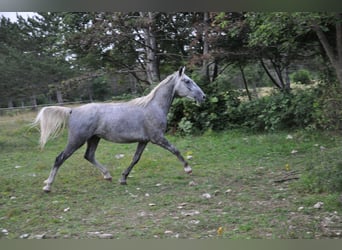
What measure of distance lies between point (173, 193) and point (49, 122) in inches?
51.3

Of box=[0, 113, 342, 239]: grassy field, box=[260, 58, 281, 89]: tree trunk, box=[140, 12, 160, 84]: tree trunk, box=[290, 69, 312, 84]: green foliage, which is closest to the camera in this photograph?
box=[0, 113, 342, 239]: grassy field

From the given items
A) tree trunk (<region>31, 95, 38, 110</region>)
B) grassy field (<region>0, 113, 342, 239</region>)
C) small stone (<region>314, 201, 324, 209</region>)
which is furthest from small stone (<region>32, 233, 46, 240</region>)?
small stone (<region>314, 201, 324, 209</region>)

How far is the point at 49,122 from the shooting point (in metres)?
3.35

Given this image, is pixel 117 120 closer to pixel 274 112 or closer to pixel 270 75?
pixel 274 112

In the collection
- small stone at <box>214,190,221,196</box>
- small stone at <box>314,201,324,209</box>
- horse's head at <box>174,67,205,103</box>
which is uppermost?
horse's head at <box>174,67,205,103</box>

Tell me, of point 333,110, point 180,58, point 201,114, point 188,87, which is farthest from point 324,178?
point 180,58

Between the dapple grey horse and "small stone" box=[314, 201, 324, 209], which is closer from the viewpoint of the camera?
"small stone" box=[314, 201, 324, 209]

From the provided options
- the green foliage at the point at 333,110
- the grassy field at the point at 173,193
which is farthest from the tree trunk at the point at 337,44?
the grassy field at the point at 173,193

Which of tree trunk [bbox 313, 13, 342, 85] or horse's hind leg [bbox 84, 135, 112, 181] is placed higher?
tree trunk [bbox 313, 13, 342, 85]

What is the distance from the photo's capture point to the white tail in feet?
11.0

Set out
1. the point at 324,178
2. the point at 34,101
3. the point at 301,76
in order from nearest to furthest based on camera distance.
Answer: the point at 324,178 < the point at 34,101 < the point at 301,76

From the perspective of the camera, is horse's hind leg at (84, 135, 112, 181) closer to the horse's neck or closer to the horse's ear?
the horse's neck

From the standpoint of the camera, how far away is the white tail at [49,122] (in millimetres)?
3340
